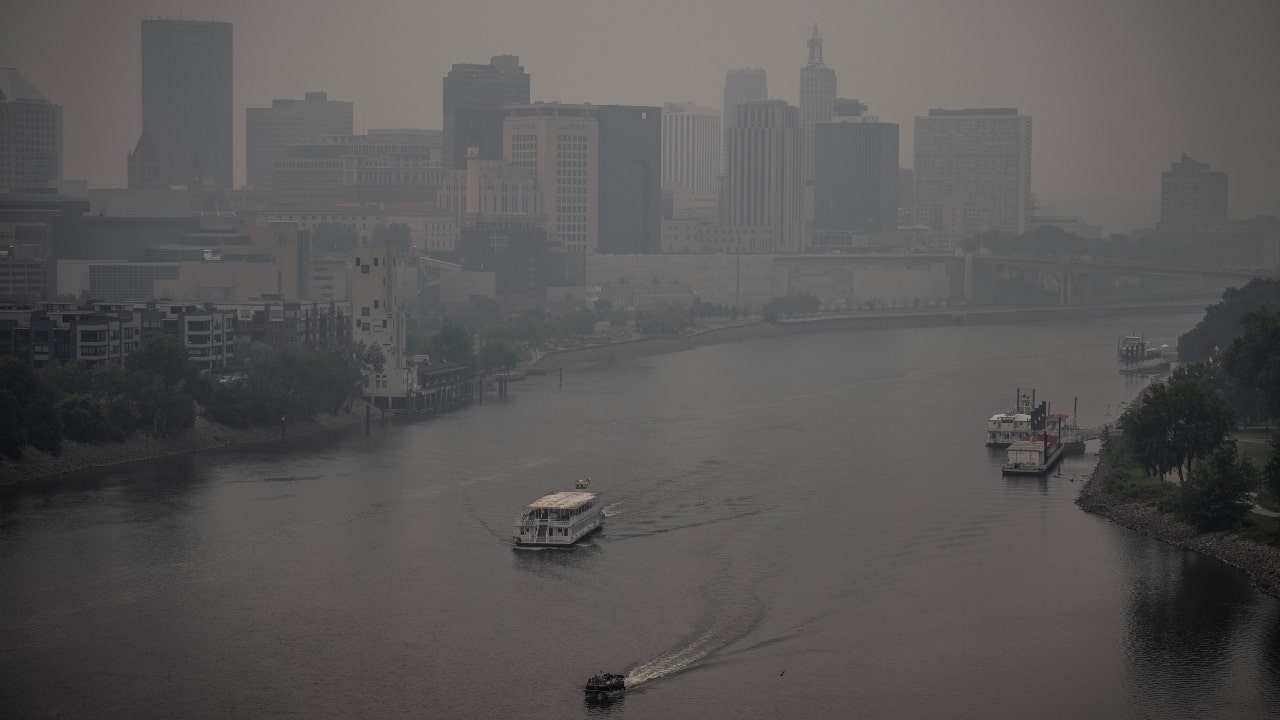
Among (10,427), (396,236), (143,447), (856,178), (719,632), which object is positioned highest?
(856,178)

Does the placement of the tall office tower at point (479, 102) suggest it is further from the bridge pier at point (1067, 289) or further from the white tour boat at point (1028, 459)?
the white tour boat at point (1028, 459)

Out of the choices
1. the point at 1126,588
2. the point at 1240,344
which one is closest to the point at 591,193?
the point at 1240,344

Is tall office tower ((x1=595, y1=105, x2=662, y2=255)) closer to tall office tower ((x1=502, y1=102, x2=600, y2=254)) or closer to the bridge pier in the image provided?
tall office tower ((x1=502, y1=102, x2=600, y2=254))

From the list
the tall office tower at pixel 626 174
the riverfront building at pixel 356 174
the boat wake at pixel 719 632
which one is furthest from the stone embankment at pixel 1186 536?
the riverfront building at pixel 356 174

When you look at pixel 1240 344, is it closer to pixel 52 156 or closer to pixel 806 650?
pixel 806 650

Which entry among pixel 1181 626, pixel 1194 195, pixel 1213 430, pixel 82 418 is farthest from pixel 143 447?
pixel 1194 195

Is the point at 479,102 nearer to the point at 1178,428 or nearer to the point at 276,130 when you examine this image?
the point at 276,130

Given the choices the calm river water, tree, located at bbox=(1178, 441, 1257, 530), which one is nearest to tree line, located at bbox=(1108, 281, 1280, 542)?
tree, located at bbox=(1178, 441, 1257, 530)
